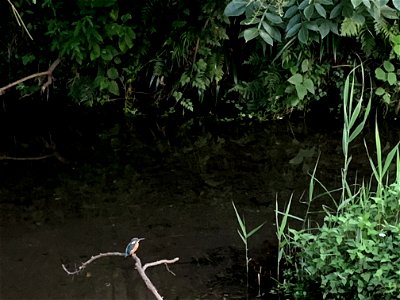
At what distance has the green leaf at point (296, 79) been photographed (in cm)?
543

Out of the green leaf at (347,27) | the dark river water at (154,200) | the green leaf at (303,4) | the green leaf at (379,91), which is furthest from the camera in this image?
the green leaf at (379,91)

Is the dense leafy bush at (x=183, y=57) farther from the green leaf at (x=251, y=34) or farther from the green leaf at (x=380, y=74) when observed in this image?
the green leaf at (x=251, y=34)

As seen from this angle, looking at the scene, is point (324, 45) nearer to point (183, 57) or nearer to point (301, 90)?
point (301, 90)

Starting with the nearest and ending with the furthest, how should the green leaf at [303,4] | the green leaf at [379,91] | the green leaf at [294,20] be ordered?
1. the green leaf at [303,4]
2. the green leaf at [294,20]
3. the green leaf at [379,91]

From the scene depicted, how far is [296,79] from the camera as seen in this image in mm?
5469

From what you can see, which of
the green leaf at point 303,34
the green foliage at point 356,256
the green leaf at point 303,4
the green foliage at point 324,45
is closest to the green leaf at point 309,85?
the green foliage at point 324,45

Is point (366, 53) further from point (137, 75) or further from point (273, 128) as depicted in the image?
point (137, 75)

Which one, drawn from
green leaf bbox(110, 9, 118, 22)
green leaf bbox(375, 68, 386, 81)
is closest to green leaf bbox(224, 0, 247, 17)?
green leaf bbox(375, 68, 386, 81)

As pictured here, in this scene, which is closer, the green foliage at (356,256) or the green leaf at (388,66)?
the green foliage at (356,256)

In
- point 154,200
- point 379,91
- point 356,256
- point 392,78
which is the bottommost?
point 154,200

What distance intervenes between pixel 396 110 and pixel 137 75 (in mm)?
2388

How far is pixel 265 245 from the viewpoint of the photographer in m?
3.56

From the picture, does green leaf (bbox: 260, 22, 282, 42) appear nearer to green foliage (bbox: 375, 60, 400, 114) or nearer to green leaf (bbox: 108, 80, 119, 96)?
green foliage (bbox: 375, 60, 400, 114)

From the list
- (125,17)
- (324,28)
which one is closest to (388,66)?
(324,28)
